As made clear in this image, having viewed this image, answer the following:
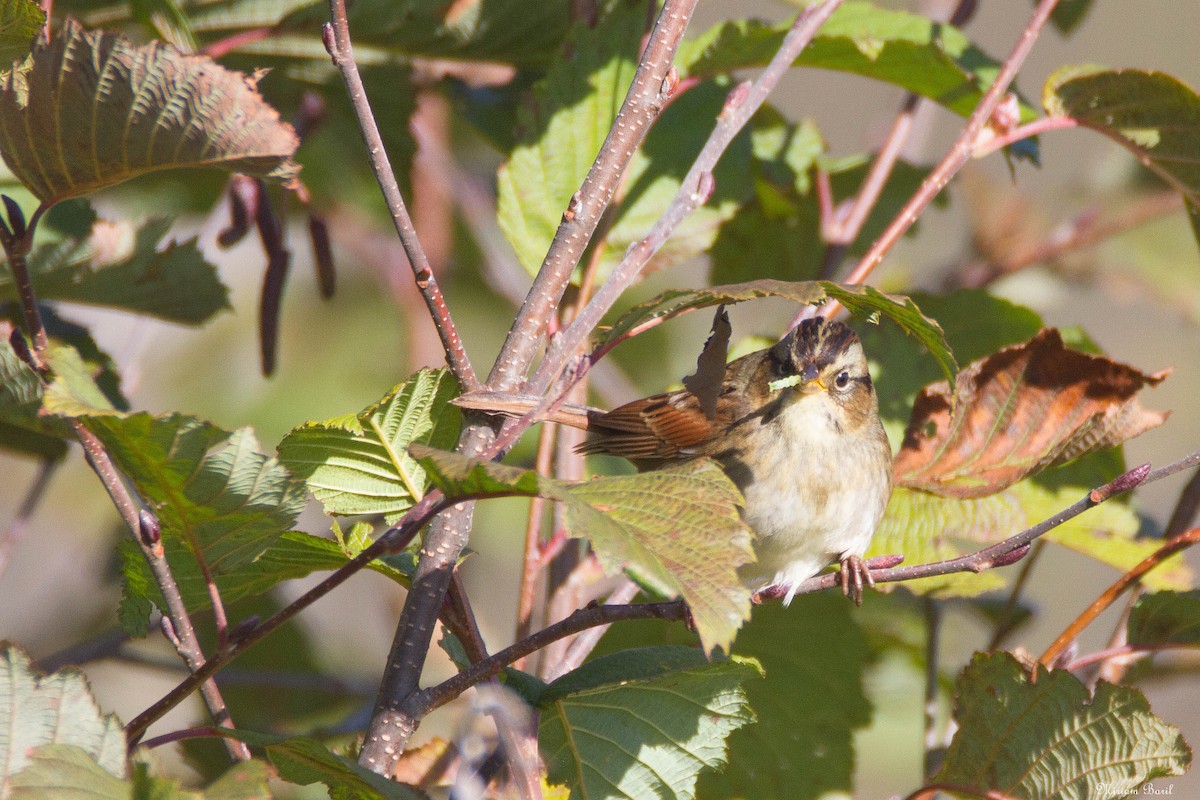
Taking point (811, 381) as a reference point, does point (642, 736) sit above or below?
below

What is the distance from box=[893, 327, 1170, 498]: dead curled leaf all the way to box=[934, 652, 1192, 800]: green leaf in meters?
0.36

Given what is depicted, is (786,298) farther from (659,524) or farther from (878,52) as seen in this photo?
(878,52)

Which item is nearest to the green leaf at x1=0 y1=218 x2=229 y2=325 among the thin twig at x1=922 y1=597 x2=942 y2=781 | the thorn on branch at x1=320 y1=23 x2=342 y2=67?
the thorn on branch at x1=320 y1=23 x2=342 y2=67

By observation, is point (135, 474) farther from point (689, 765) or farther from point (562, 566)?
point (562, 566)

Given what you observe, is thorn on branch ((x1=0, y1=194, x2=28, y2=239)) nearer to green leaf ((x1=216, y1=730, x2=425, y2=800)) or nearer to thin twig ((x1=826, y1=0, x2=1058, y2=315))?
green leaf ((x1=216, y1=730, x2=425, y2=800))

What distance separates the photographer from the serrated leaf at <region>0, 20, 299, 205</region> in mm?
1285

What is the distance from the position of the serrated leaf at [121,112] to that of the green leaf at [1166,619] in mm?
1425

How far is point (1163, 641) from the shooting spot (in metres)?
1.86

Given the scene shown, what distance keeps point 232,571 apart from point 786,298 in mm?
727

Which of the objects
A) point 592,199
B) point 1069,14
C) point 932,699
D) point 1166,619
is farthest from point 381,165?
point 1069,14

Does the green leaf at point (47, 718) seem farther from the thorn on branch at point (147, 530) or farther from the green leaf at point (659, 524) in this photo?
the green leaf at point (659, 524)

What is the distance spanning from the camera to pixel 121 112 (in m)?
1.30

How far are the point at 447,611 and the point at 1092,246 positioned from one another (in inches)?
108

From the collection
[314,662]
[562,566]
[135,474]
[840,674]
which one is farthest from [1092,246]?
[135,474]
